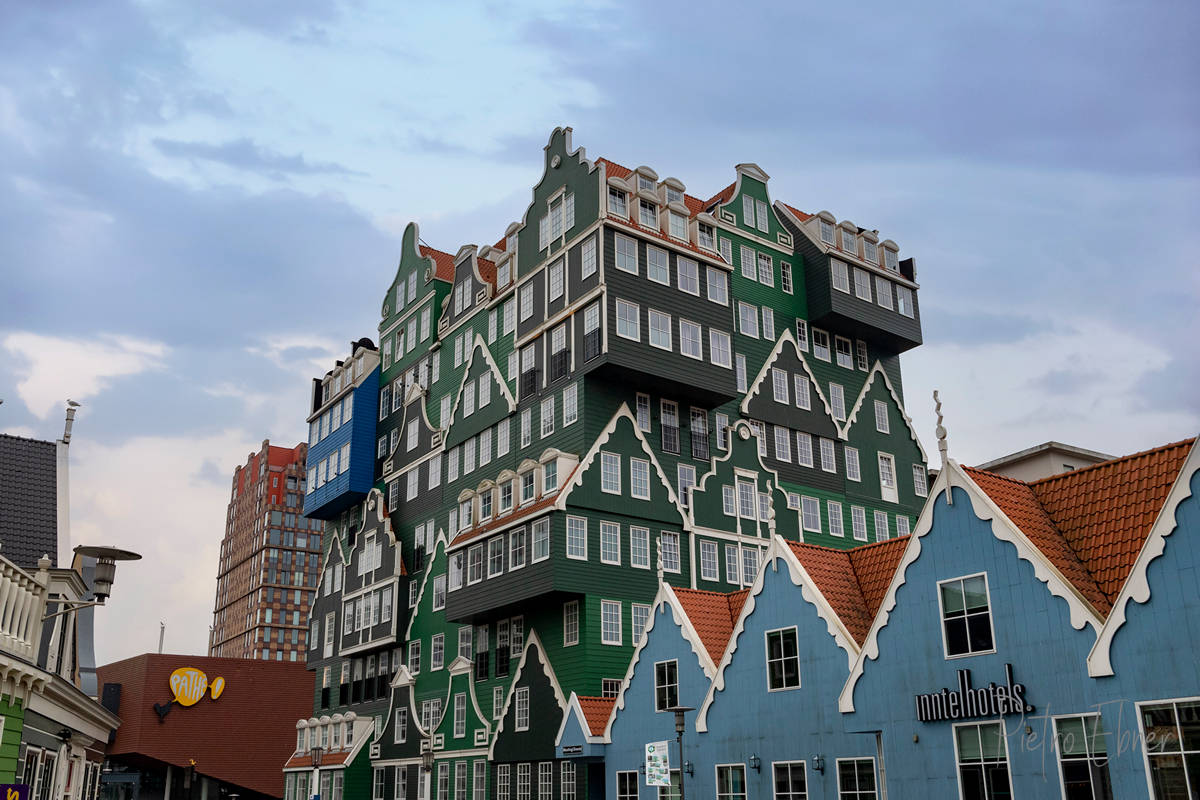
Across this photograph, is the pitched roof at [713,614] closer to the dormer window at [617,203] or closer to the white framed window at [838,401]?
the dormer window at [617,203]

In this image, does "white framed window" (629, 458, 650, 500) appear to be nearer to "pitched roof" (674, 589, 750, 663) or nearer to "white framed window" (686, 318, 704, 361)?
"white framed window" (686, 318, 704, 361)

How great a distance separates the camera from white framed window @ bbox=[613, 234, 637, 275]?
171 feet

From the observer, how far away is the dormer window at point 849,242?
63.9 meters

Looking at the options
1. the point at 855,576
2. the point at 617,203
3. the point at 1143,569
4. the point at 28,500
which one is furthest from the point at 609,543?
the point at 1143,569

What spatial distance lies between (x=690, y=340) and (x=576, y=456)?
8.54 meters

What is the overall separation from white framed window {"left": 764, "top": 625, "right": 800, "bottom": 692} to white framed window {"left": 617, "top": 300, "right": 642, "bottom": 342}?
21.0 metres

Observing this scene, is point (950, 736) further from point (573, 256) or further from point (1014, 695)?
point (573, 256)

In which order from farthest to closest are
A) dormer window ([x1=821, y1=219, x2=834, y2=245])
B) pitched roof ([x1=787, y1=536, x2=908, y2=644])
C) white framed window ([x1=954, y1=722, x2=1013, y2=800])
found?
dormer window ([x1=821, y1=219, x2=834, y2=245]) → pitched roof ([x1=787, y1=536, x2=908, y2=644]) → white framed window ([x1=954, y1=722, x2=1013, y2=800])

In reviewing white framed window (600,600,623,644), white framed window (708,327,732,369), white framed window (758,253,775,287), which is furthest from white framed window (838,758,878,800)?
white framed window (758,253,775,287)

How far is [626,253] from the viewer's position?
5247 cm

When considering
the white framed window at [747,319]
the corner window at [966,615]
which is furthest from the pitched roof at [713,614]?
the white framed window at [747,319]

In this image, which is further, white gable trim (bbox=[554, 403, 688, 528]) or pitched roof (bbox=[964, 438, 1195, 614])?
white gable trim (bbox=[554, 403, 688, 528])

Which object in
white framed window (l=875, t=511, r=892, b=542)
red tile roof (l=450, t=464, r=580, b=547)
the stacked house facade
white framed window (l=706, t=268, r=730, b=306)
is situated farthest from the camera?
white framed window (l=875, t=511, r=892, b=542)

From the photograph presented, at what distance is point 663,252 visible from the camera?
5403cm
